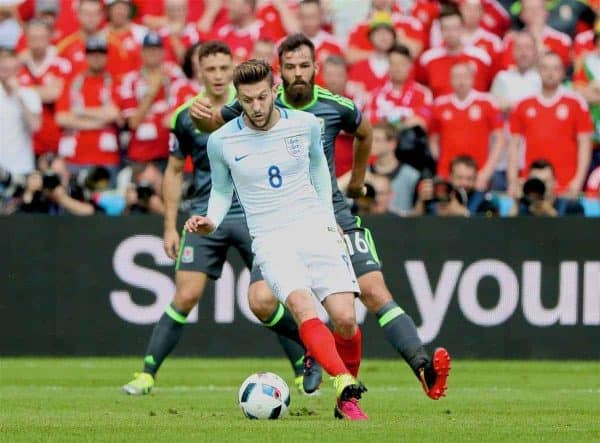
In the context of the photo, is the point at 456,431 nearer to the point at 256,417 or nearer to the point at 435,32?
the point at 256,417

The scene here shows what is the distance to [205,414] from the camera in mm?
9391

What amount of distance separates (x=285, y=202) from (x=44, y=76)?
9090 mm

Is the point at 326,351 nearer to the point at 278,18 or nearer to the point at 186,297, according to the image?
the point at 186,297

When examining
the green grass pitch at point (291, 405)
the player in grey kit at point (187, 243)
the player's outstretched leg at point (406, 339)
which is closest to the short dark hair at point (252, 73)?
the player's outstretched leg at point (406, 339)

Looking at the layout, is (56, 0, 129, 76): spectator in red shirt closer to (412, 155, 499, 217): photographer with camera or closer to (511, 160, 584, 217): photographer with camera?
(412, 155, 499, 217): photographer with camera

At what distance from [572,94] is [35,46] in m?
6.34

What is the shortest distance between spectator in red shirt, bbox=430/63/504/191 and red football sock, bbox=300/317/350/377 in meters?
7.74

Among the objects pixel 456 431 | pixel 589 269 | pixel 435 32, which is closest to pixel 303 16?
pixel 435 32

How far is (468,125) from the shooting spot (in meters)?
16.2

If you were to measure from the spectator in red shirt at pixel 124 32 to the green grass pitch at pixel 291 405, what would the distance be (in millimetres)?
4347

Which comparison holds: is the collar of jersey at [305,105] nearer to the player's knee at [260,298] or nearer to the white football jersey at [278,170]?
the white football jersey at [278,170]

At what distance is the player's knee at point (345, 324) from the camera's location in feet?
29.5

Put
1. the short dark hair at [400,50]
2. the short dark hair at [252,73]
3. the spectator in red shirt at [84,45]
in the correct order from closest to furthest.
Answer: the short dark hair at [252,73] < the short dark hair at [400,50] < the spectator in red shirt at [84,45]

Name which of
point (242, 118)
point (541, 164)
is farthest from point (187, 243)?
point (541, 164)
